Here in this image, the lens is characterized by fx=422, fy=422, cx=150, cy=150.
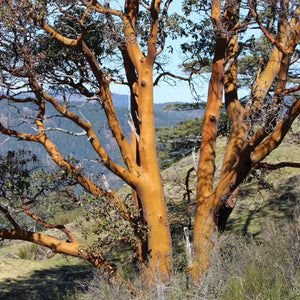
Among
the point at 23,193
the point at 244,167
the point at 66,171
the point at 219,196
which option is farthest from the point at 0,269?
the point at 244,167

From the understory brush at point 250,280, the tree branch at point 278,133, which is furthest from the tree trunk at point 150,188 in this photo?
the understory brush at point 250,280

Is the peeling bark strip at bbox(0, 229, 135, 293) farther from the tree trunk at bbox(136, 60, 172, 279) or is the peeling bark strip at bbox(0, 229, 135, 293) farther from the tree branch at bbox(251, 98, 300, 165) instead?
the tree branch at bbox(251, 98, 300, 165)

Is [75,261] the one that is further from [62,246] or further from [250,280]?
[250,280]

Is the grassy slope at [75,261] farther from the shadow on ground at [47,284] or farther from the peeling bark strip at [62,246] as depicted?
the peeling bark strip at [62,246]

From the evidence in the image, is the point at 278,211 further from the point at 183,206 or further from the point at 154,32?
the point at 154,32

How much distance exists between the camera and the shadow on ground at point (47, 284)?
8289mm

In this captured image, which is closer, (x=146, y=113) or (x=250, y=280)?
(x=250, y=280)

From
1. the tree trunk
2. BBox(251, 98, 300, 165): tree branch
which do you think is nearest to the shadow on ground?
the tree trunk

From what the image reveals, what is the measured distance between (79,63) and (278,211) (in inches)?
238

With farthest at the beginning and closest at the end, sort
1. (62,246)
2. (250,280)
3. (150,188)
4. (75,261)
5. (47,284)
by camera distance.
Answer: (75,261) < (47,284) < (150,188) < (62,246) < (250,280)

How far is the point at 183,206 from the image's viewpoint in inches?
551

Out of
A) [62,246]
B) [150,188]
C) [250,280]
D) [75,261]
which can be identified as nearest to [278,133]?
[250,280]

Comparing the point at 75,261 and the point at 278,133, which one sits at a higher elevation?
the point at 278,133

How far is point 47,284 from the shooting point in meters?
9.30
